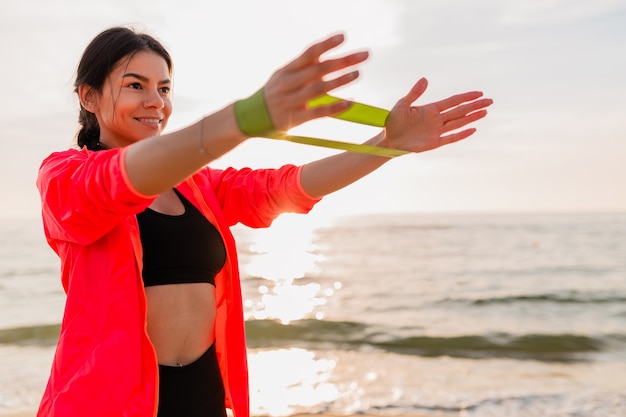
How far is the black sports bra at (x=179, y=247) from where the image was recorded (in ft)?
6.52

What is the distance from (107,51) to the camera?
7.06 ft

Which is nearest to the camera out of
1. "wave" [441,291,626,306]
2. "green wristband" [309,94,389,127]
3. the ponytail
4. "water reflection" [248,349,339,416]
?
"green wristband" [309,94,389,127]

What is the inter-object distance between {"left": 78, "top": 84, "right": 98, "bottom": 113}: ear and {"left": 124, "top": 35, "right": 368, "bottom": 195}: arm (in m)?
0.90

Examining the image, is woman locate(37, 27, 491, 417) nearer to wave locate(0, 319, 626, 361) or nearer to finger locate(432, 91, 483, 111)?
finger locate(432, 91, 483, 111)

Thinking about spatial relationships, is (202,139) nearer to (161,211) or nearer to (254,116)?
(254,116)

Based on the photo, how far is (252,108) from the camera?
1280 mm

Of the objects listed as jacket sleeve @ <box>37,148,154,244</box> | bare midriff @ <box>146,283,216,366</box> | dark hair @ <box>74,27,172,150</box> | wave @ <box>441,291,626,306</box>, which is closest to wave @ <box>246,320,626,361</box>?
wave @ <box>441,291,626,306</box>

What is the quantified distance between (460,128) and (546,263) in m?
19.9

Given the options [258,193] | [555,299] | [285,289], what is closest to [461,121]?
[258,193]

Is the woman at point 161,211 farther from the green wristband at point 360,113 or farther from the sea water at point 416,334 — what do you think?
the sea water at point 416,334

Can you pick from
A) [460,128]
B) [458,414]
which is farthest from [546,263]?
[460,128]

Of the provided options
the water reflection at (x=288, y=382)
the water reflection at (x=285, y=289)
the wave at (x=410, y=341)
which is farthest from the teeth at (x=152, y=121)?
the water reflection at (x=285, y=289)

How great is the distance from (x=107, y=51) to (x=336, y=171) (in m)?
0.92

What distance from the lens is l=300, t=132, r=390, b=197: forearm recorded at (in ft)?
7.28
